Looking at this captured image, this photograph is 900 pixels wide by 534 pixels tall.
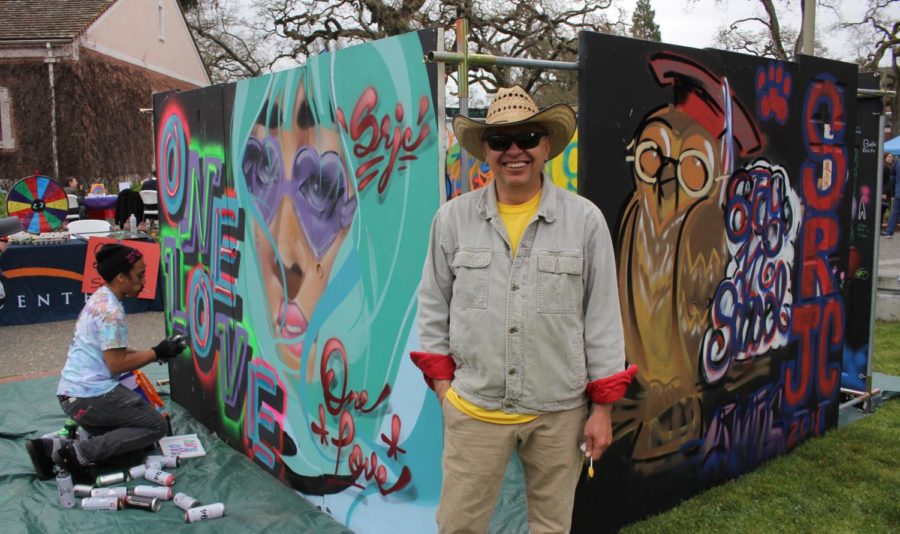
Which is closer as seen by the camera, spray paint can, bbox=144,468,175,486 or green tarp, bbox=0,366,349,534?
green tarp, bbox=0,366,349,534

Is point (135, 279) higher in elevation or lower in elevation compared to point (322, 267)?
lower

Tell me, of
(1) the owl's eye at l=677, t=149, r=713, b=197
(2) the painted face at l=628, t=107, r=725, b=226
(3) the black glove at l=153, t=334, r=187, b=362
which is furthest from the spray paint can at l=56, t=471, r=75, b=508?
(1) the owl's eye at l=677, t=149, r=713, b=197

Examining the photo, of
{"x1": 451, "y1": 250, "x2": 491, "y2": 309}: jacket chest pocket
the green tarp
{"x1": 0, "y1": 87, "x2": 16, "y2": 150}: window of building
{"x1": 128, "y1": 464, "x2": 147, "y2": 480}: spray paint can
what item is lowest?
the green tarp

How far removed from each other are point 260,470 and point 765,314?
10.2ft

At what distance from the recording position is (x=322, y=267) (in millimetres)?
3854

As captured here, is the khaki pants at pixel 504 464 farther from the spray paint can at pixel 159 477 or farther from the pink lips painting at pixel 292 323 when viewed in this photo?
the spray paint can at pixel 159 477

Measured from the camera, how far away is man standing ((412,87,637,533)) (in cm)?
235

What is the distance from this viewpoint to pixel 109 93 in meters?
22.3

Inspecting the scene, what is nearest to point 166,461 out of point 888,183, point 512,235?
point 512,235

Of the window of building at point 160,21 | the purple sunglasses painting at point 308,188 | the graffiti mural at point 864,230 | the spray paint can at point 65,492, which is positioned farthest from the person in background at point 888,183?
the window of building at point 160,21

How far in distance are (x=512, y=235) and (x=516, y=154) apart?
257 millimetres

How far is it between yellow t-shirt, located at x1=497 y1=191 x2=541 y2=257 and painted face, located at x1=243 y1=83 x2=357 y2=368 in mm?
1312

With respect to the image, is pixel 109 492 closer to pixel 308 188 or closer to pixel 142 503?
pixel 142 503

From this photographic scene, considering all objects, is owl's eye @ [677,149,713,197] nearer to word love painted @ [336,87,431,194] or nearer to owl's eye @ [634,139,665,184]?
owl's eye @ [634,139,665,184]
